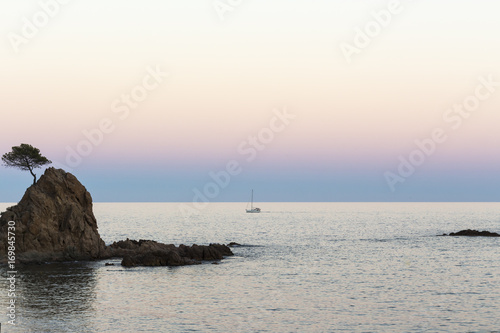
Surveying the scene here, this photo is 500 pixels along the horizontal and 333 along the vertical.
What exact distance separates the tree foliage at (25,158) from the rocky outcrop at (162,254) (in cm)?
1968

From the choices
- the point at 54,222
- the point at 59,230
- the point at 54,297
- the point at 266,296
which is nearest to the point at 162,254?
the point at 59,230

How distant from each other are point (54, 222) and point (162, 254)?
1647 cm

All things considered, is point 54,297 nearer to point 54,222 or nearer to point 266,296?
point 266,296

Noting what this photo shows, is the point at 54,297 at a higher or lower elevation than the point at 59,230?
lower

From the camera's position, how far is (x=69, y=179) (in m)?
78.6

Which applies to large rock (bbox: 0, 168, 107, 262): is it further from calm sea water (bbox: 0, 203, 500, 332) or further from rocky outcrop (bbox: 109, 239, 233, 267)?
rocky outcrop (bbox: 109, 239, 233, 267)

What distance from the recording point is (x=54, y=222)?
74.2 m

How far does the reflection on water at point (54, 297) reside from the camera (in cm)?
3950

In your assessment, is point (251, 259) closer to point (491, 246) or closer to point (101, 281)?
point (101, 281)

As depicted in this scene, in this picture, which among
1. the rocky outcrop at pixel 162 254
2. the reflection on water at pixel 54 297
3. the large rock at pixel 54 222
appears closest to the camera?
the reflection on water at pixel 54 297

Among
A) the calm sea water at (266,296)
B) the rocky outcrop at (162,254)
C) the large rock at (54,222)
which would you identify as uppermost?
the large rock at (54,222)

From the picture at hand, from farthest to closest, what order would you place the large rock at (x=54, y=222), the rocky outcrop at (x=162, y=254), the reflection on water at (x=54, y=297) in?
1. the rocky outcrop at (x=162, y=254)
2. the large rock at (x=54, y=222)
3. the reflection on water at (x=54, y=297)

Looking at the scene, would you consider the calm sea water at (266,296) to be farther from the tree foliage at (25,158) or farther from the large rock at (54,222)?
the tree foliage at (25,158)

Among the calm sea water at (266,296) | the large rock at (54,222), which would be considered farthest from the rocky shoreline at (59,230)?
the calm sea water at (266,296)
